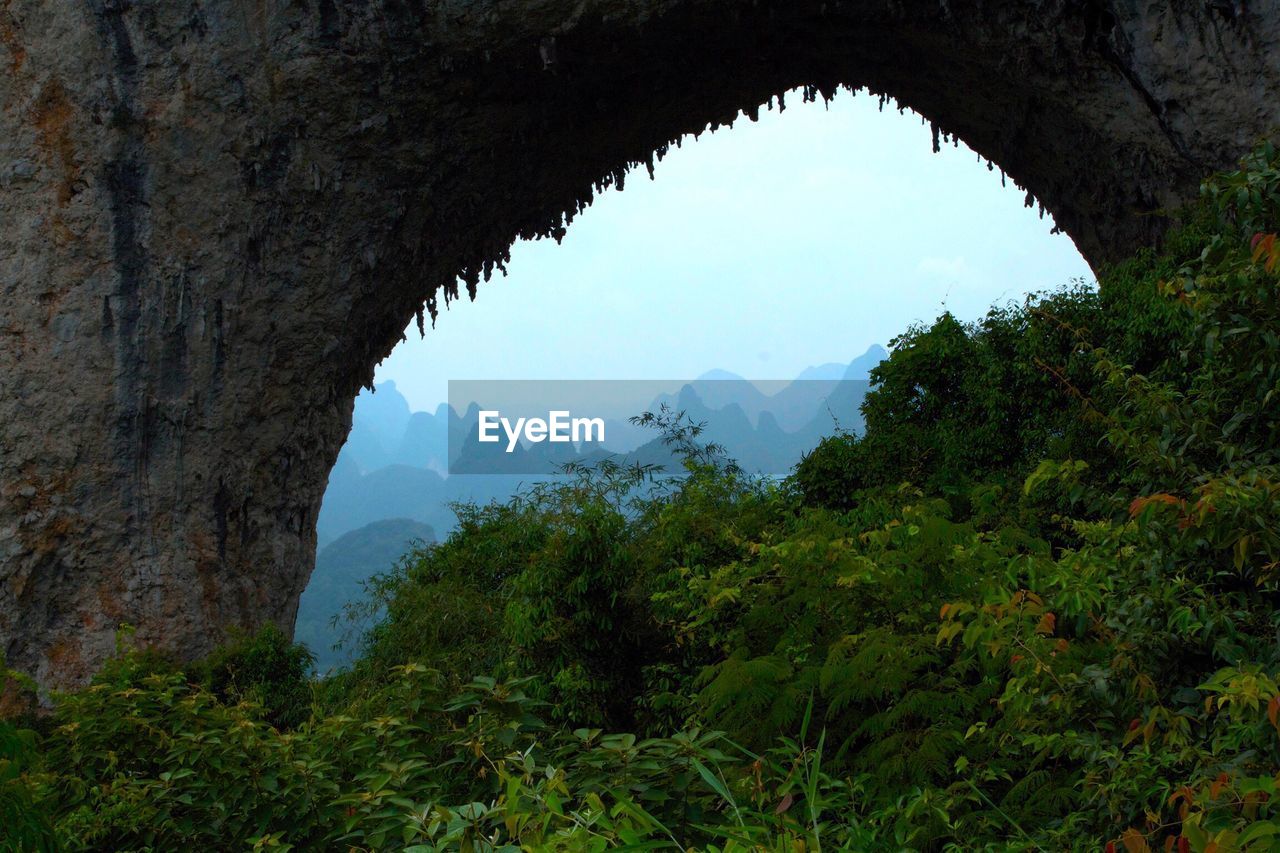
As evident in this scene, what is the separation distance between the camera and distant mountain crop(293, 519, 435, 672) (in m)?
98.5

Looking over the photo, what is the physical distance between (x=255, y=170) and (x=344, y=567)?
108 metres

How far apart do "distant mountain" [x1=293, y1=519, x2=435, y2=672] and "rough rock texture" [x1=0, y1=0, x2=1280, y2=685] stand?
271ft

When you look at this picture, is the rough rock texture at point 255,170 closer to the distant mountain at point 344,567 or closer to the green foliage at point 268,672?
the green foliage at point 268,672

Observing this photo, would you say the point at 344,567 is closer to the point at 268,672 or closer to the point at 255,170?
the point at 268,672

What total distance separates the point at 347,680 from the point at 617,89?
391 inches

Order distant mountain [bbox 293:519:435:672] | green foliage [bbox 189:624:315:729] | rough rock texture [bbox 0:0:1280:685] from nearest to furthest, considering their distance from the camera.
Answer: green foliage [bbox 189:624:315:729], rough rock texture [bbox 0:0:1280:685], distant mountain [bbox 293:519:435:672]

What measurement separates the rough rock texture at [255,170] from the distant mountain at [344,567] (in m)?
82.6

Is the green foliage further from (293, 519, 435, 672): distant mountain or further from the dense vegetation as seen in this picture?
(293, 519, 435, 672): distant mountain

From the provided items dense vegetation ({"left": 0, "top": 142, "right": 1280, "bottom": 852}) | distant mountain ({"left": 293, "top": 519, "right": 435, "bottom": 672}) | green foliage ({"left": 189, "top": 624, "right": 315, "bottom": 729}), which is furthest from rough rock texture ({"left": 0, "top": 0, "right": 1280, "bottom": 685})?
distant mountain ({"left": 293, "top": 519, "right": 435, "bottom": 672})

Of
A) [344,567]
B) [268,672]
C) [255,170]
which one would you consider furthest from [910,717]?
[344,567]

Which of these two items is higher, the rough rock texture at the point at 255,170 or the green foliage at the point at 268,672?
the rough rock texture at the point at 255,170

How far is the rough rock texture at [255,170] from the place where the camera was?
13.1 meters

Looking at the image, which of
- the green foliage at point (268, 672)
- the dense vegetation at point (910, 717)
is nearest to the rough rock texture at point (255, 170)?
the green foliage at point (268, 672)

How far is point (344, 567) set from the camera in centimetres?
11575
